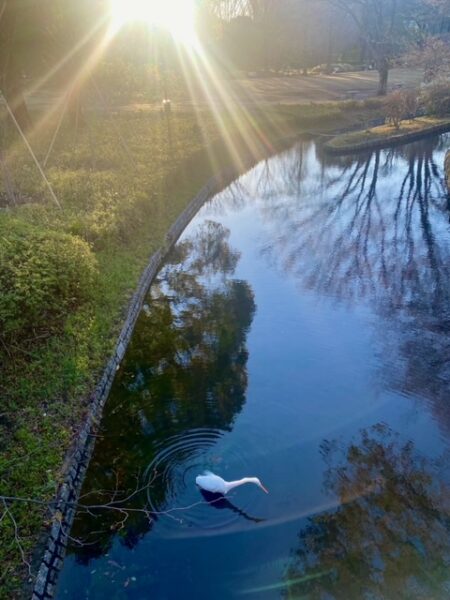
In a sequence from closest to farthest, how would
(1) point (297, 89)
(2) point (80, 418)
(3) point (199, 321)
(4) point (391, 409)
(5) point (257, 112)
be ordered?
(2) point (80, 418)
(4) point (391, 409)
(3) point (199, 321)
(5) point (257, 112)
(1) point (297, 89)

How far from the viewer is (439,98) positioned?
31234 mm

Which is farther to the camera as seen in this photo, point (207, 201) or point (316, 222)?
point (207, 201)

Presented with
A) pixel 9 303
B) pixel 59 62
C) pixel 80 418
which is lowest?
pixel 80 418

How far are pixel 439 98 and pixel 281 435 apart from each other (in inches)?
1215

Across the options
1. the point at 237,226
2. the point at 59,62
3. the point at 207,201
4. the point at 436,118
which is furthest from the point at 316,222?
the point at 436,118

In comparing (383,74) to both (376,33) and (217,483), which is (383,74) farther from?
(217,483)

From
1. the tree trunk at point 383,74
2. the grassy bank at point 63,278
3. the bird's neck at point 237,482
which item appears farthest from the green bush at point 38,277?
the tree trunk at point 383,74

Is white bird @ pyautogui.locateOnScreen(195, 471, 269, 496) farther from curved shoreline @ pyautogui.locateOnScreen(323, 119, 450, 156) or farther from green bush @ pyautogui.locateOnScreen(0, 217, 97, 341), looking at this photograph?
curved shoreline @ pyautogui.locateOnScreen(323, 119, 450, 156)

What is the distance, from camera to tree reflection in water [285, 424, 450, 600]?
5484mm

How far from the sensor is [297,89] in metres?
38.7

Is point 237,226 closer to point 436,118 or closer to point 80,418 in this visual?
point 80,418

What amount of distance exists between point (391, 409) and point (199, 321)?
4423 mm

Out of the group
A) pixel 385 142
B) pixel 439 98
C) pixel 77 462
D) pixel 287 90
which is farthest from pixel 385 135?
pixel 77 462

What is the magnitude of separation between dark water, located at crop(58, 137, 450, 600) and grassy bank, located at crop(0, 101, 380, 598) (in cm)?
77
